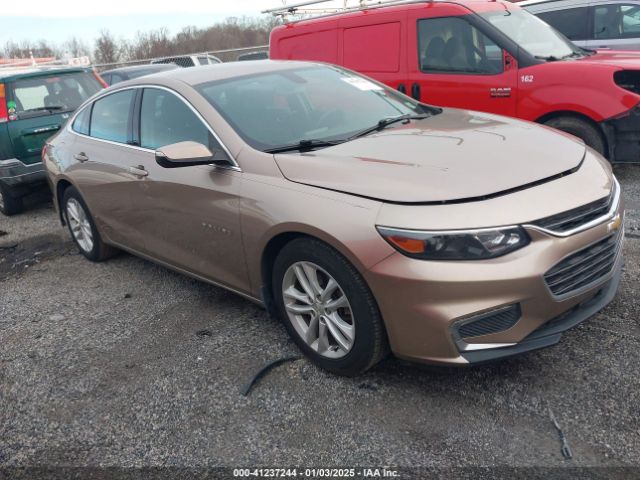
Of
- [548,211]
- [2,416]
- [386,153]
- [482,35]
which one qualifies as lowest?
[2,416]

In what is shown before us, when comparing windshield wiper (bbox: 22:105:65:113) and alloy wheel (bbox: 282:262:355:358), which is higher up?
windshield wiper (bbox: 22:105:65:113)

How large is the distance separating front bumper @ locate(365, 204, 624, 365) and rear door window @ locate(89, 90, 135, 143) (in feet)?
8.55

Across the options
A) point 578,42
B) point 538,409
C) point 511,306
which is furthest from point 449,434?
point 578,42

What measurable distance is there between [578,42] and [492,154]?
710cm

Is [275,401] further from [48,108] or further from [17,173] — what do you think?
[48,108]

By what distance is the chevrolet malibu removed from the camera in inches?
101

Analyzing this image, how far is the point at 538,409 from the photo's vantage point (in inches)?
108

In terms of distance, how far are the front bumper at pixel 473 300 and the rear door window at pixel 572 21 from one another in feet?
24.3

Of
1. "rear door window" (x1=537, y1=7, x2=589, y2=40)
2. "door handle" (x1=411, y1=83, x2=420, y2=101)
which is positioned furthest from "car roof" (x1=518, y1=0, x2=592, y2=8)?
"door handle" (x1=411, y1=83, x2=420, y2=101)

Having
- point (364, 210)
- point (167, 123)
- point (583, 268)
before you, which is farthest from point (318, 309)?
point (167, 123)

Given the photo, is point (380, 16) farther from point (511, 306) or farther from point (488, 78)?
point (511, 306)

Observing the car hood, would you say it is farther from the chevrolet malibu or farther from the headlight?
the headlight

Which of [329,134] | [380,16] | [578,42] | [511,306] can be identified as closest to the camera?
[511,306]

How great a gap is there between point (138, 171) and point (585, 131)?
13.7 feet
